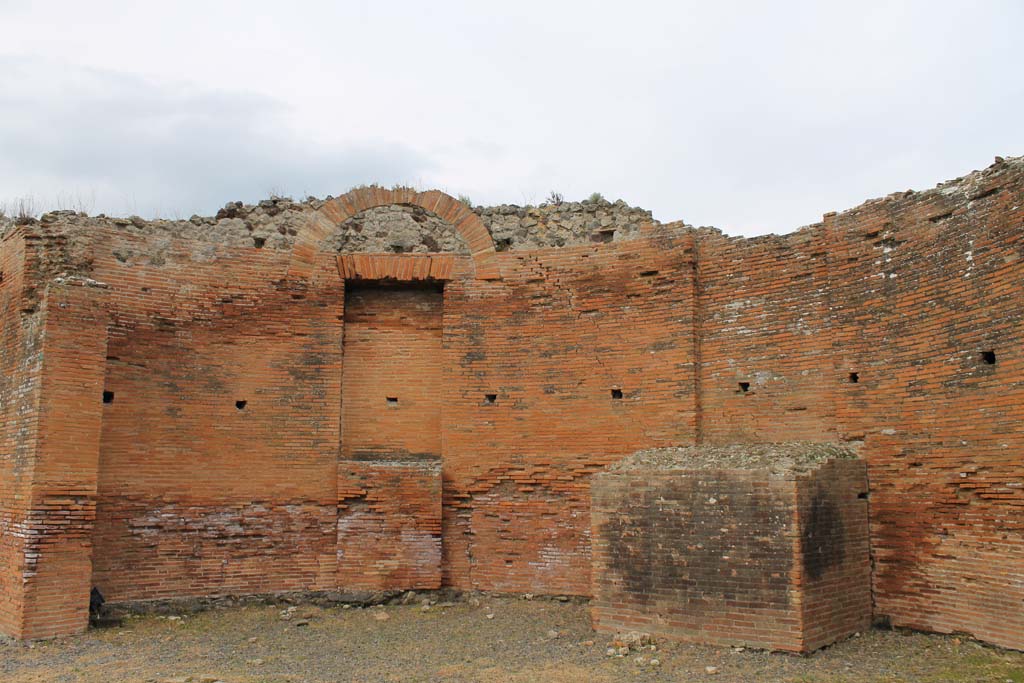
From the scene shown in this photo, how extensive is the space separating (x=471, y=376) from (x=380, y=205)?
271cm

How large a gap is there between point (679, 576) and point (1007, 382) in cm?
331

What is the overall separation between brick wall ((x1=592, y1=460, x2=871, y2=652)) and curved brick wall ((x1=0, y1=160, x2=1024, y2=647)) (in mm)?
499

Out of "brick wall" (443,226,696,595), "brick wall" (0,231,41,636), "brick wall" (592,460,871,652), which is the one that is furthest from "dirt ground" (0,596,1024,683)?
"brick wall" (443,226,696,595)

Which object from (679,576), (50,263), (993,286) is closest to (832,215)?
(993,286)

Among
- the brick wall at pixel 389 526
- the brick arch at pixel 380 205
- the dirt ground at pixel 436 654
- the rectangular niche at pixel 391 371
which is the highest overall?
the brick arch at pixel 380 205

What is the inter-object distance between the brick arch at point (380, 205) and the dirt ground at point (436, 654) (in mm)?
4311

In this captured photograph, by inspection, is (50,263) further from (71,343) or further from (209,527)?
(209,527)

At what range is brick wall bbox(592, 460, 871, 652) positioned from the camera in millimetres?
7250

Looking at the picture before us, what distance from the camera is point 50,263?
9.44m

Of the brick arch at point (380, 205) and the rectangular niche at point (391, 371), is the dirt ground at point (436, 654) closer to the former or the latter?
the rectangular niche at point (391, 371)

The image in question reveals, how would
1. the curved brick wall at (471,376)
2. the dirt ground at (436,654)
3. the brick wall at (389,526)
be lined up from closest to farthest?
the dirt ground at (436,654), the curved brick wall at (471,376), the brick wall at (389,526)

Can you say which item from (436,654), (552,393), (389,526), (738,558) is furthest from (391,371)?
(738,558)

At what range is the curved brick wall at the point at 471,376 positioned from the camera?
786 centimetres

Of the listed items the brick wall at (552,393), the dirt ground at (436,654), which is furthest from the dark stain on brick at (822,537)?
the brick wall at (552,393)
